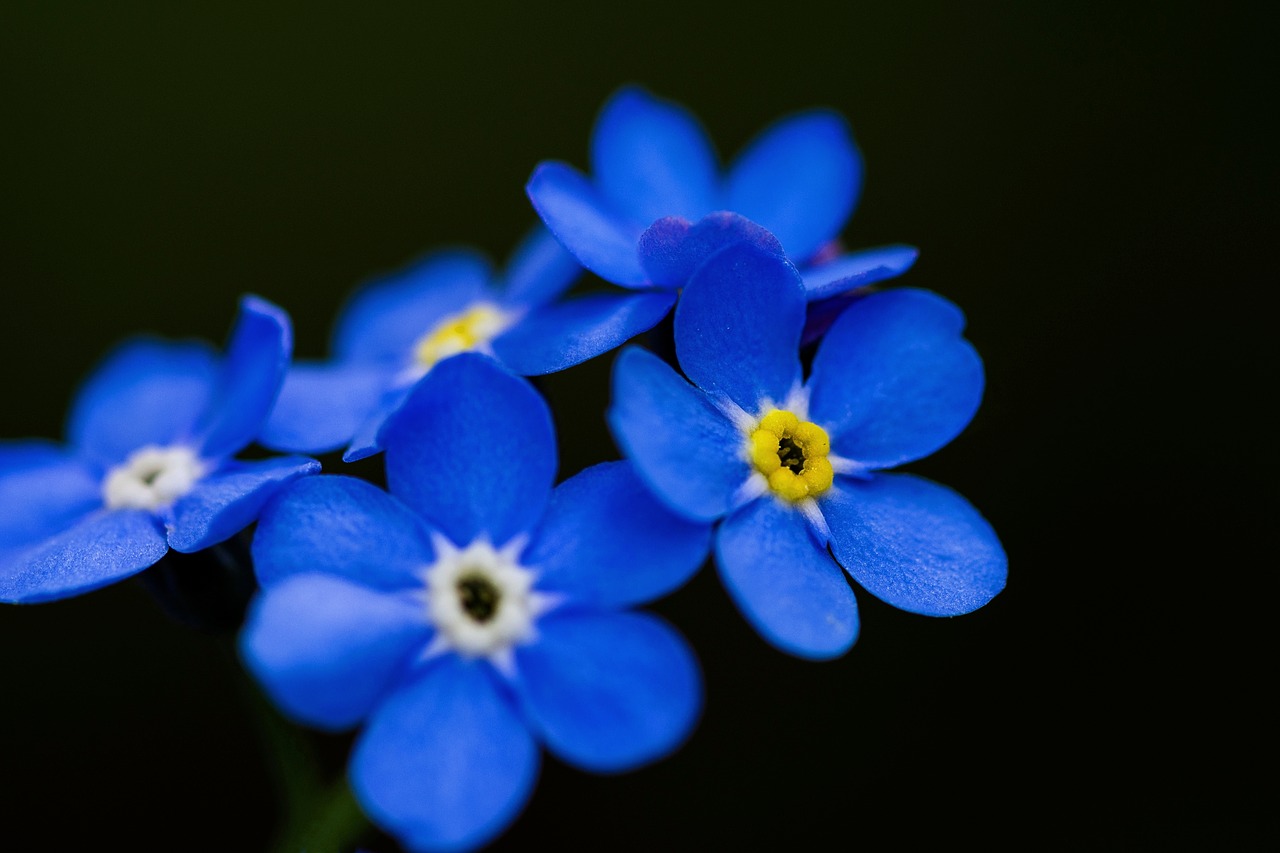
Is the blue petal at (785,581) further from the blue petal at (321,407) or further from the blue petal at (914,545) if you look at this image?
the blue petal at (321,407)

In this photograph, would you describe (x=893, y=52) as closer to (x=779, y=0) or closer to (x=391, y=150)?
(x=779, y=0)

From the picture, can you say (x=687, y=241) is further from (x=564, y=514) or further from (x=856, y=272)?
(x=564, y=514)

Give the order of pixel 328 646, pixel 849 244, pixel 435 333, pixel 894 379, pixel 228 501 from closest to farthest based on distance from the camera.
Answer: pixel 328 646, pixel 228 501, pixel 894 379, pixel 435 333, pixel 849 244

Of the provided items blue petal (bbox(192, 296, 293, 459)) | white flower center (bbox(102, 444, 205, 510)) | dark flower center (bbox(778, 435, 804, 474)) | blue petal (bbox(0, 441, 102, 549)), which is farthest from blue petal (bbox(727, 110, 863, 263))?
blue petal (bbox(0, 441, 102, 549))

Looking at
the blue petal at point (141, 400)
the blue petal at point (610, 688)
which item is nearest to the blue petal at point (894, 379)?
the blue petal at point (610, 688)

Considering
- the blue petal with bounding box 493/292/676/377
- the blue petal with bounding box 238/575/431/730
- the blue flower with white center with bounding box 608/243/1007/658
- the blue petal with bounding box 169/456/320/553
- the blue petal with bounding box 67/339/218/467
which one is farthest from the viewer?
the blue petal with bounding box 67/339/218/467

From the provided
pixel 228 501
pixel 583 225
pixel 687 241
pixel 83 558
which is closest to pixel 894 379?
pixel 687 241

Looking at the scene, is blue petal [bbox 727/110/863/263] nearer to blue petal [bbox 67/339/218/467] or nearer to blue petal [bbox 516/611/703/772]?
blue petal [bbox 516/611/703/772]
